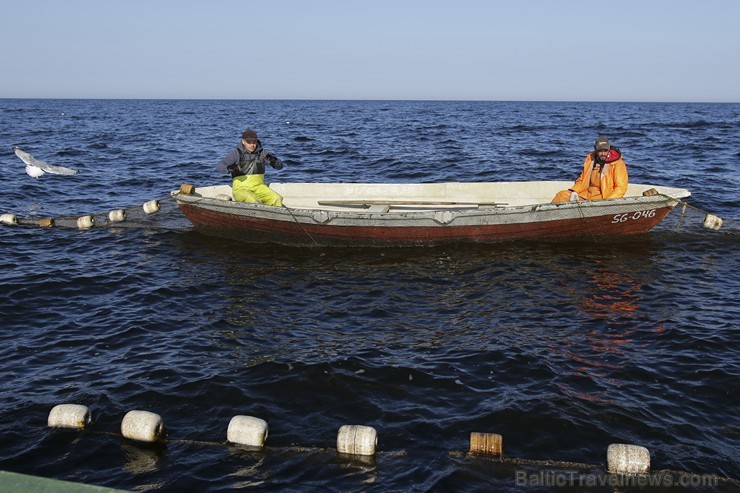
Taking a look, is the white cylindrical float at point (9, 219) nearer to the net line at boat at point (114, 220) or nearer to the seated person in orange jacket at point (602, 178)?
the net line at boat at point (114, 220)

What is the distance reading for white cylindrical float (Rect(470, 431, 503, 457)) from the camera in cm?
649

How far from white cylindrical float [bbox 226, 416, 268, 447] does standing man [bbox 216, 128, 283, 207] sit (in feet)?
25.1

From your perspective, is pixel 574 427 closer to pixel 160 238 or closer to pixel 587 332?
pixel 587 332

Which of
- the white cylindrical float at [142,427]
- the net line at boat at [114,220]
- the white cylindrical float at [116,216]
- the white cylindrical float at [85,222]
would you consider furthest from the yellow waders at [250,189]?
the white cylindrical float at [142,427]

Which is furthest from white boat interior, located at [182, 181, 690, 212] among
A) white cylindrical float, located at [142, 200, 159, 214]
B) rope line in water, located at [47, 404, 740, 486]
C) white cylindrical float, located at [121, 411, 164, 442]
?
white cylindrical float, located at [121, 411, 164, 442]

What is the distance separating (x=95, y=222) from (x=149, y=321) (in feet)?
25.5

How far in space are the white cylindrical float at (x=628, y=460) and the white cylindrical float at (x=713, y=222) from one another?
10.4 m

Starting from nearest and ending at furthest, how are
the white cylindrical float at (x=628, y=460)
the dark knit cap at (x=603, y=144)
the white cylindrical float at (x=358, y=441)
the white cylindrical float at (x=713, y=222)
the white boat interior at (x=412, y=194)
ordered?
the white cylindrical float at (x=628, y=460) < the white cylindrical float at (x=358, y=441) < the dark knit cap at (x=603, y=144) < the white cylindrical float at (x=713, y=222) < the white boat interior at (x=412, y=194)

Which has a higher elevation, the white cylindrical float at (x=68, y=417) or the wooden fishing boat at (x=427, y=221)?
the wooden fishing boat at (x=427, y=221)

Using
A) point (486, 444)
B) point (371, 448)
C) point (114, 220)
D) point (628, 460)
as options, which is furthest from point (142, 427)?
point (114, 220)

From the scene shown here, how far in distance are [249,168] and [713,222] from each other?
1113 centimetres

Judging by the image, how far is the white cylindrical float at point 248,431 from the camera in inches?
263

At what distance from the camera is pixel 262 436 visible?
671 cm

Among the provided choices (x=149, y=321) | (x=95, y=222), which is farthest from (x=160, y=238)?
(x=149, y=321)
